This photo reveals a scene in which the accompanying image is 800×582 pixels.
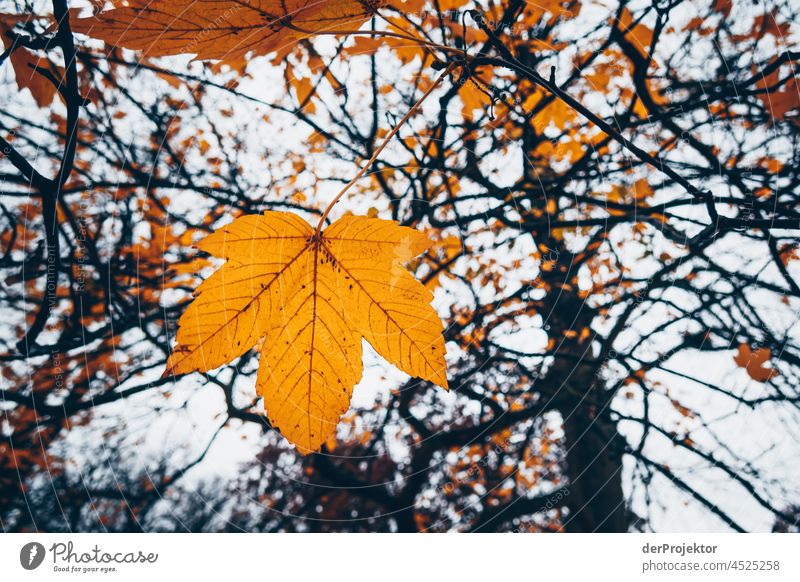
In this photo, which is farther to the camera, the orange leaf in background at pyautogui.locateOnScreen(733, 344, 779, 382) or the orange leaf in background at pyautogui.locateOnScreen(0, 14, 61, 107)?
the orange leaf in background at pyautogui.locateOnScreen(733, 344, 779, 382)

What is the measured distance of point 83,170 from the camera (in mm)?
619

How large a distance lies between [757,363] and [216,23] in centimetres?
93

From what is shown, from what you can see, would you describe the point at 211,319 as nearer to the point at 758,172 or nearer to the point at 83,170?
the point at 83,170

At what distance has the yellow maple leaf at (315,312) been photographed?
387 mm

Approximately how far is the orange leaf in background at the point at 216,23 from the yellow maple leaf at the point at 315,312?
16 centimetres

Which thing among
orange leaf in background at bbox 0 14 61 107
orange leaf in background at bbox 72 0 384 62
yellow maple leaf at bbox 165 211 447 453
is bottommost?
yellow maple leaf at bbox 165 211 447 453

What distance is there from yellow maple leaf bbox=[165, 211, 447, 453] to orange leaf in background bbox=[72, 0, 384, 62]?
0.16 meters

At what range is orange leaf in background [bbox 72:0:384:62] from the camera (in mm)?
318
